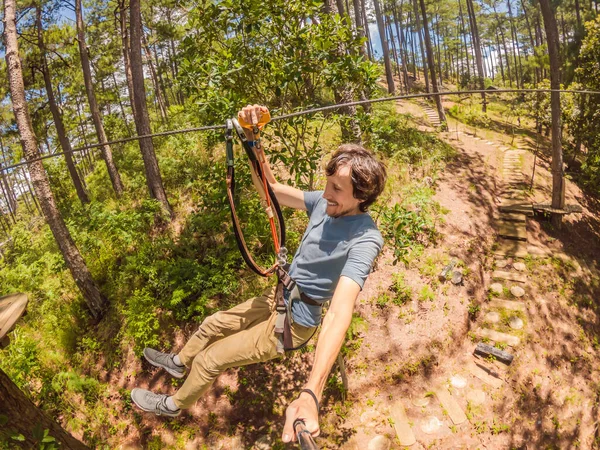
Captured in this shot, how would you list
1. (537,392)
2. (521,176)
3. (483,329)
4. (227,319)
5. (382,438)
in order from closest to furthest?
(227,319) < (382,438) < (537,392) < (483,329) < (521,176)

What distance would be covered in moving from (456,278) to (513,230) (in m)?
3.13

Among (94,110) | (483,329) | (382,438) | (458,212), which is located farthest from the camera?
(94,110)

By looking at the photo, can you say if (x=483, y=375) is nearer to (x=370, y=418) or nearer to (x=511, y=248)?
(x=370, y=418)

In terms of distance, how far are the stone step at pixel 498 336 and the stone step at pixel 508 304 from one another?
69cm

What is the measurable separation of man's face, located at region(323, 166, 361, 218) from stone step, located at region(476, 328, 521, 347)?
5.09 meters

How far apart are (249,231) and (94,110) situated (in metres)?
10.6

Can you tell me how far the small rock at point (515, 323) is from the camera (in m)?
6.15

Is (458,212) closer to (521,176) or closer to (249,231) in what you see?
(521,176)

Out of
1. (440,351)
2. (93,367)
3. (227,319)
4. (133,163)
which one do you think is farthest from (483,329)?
(133,163)

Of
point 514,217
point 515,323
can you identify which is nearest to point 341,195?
point 515,323

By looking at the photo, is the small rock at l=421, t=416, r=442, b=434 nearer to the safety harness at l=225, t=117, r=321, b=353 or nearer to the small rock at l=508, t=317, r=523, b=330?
the small rock at l=508, t=317, r=523, b=330

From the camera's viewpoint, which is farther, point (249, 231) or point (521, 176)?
point (521, 176)

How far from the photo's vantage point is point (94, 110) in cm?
1219

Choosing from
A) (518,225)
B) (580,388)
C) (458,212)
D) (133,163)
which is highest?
(133,163)
